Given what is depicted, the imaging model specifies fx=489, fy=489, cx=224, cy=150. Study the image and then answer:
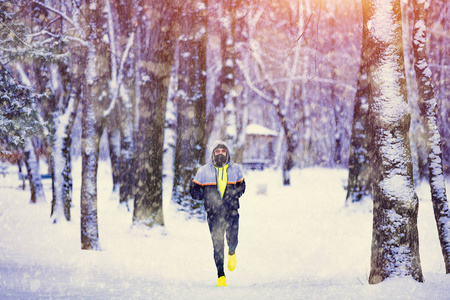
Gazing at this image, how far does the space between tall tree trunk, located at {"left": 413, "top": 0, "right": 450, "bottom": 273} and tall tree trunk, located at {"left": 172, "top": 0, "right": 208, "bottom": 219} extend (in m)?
7.80

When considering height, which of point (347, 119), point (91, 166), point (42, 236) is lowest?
point (42, 236)

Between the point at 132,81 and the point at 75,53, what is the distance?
12.4ft

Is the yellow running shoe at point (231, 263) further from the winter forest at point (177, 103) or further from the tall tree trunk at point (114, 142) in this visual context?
the tall tree trunk at point (114, 142)

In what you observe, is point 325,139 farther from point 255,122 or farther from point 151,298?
point 151,298

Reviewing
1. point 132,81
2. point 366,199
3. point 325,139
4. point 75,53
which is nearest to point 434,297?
point 366,199

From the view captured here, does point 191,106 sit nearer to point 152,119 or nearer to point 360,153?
point 152,119

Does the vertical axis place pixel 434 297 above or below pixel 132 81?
below

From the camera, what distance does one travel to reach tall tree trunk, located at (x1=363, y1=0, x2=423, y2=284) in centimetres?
623

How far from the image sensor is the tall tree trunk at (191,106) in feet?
48.5

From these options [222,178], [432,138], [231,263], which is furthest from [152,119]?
[432,138]

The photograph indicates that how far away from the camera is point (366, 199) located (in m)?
15.3

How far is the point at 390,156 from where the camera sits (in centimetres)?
632

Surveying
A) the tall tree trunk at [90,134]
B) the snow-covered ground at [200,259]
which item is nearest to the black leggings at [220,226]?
the snow-covered ground at [200,259]

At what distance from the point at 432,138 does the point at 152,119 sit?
22.7 feet
